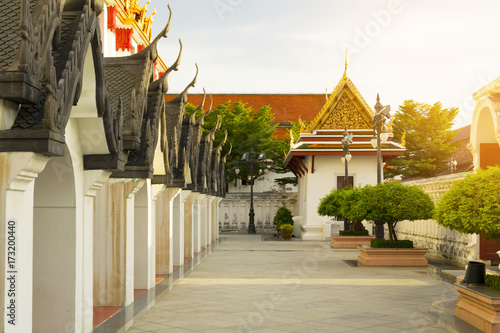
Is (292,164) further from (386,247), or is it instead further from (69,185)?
(69,185)

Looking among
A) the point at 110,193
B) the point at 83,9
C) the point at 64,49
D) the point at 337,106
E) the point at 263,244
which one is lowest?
the point at 263,244

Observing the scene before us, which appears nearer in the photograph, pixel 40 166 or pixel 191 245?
pixel 40 166

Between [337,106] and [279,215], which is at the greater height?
[337,106]

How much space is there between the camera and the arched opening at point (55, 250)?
795cm

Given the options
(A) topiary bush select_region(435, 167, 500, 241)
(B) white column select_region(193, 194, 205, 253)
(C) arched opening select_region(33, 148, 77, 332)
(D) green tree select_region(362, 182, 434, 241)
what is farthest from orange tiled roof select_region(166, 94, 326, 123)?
(C) arched opening select_region(33, 148, 77, 332)

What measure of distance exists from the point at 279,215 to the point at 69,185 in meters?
27.4

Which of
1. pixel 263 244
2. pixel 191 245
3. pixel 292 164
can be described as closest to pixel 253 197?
pixel 292 164

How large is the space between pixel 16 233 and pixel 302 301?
7.21 m

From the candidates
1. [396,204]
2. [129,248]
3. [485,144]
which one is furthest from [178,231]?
[485,144]

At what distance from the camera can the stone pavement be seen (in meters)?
9.79

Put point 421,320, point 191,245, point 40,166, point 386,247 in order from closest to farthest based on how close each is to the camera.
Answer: point 40,166
point 421,320
point 386,247
point 191,245

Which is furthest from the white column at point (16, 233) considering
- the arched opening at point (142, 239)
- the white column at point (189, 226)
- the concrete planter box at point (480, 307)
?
the white column at point (189, 226)

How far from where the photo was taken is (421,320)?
10172mm

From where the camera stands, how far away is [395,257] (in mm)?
18656
